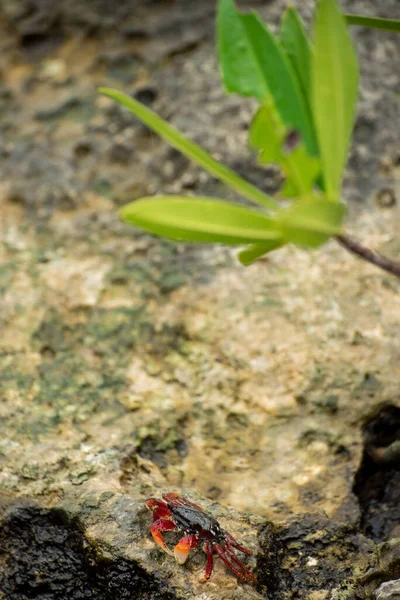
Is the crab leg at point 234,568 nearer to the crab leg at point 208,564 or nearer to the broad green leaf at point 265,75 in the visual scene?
the crab leg at point 208,564

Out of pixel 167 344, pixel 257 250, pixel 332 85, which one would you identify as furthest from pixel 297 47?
pixel 167 344

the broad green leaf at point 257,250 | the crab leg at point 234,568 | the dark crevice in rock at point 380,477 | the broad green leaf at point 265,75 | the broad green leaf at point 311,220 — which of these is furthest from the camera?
the dark crevice in rock at point 380,477

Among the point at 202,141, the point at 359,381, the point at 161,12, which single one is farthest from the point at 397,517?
the point at 161,12

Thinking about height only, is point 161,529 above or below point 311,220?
below

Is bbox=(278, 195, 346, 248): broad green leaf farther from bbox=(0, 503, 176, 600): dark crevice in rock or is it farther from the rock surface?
bbox=(0, 503, 176, 600): dark crevice in rock

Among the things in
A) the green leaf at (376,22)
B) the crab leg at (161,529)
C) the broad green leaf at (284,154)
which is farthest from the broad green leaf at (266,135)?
the crab leg at (161,529)

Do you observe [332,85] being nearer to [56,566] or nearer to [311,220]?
[311,220]

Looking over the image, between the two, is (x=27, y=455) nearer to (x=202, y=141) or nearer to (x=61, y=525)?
(x=61, y=525)
